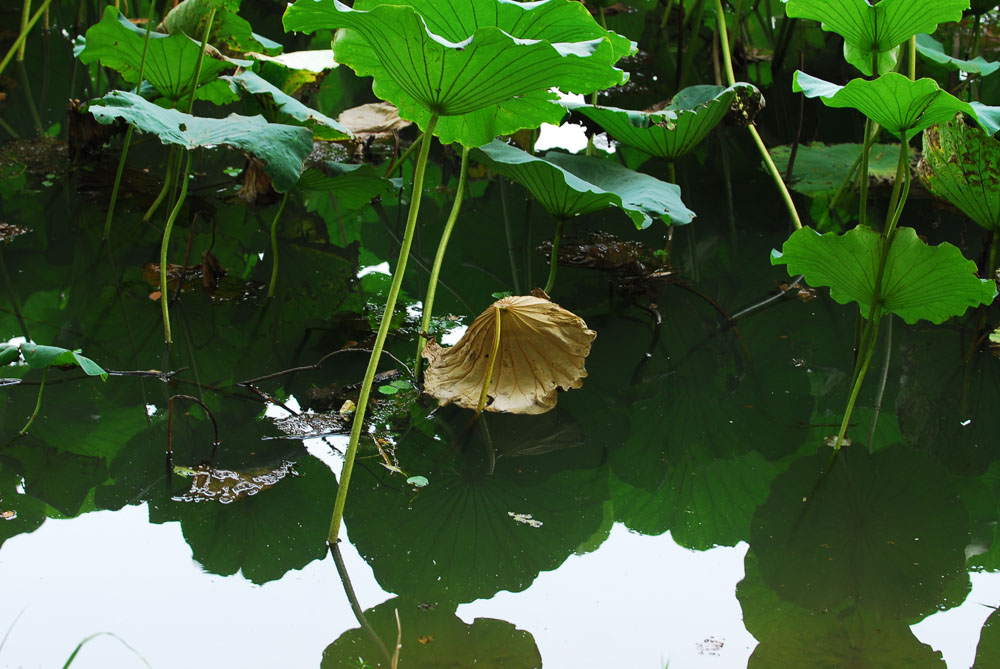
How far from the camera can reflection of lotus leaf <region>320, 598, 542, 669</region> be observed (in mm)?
930

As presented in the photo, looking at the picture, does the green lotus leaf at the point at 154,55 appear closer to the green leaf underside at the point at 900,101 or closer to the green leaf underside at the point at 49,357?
the green leaf underside at the point at 49,357

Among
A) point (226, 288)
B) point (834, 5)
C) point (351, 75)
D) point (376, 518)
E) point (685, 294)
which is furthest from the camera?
point (351, 75)

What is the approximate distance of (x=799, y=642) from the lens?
3.26 feet

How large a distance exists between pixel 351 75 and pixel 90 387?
2362 mm

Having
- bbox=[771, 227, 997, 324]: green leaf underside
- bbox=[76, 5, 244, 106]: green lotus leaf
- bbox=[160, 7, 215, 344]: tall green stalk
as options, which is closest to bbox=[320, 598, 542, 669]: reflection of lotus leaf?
bbox=[771, 227, 997, 324]: green leaf underside

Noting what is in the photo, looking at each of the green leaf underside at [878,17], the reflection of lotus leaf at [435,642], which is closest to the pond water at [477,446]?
the reflection of lotus leaf at [435,642]

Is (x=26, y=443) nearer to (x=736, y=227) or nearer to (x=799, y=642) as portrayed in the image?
(x=799, y=642)

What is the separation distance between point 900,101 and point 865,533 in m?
0.65

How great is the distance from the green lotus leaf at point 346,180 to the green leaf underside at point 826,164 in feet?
4.36

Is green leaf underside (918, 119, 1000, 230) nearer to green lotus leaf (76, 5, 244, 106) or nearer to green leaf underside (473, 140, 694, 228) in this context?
green leaf underside (473, 140, 694, 228)

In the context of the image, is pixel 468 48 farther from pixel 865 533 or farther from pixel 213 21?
pixel 213 21

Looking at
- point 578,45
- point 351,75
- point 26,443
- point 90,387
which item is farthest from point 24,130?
point 578,45

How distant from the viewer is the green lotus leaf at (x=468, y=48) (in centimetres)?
96

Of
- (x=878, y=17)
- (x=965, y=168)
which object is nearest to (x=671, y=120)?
(x=878, y=17)
